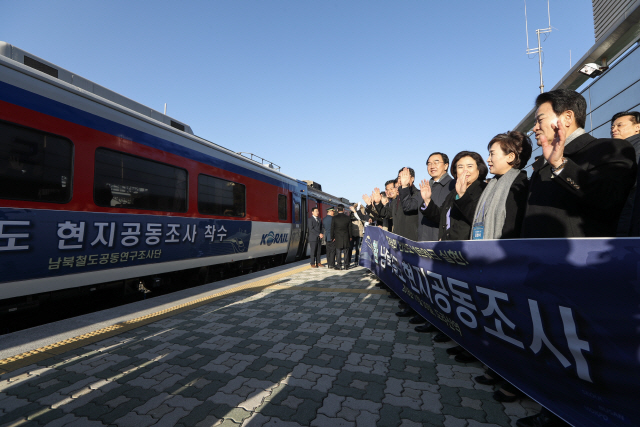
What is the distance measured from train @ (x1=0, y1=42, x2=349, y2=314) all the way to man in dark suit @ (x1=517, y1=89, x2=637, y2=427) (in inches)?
191

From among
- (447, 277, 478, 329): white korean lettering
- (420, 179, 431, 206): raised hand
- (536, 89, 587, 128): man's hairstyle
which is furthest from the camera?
(420, 179, 431, 206): raised hand

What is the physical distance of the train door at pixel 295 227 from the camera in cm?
1055

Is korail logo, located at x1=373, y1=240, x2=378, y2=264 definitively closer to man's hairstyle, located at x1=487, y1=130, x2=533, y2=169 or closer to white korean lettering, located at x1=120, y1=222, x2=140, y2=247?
man's hairstyle, located at x1=487, y1=130, x2=533, y2=169

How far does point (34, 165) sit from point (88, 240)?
3.53 feet

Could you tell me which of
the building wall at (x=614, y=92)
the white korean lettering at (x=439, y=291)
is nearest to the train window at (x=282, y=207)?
the white korean lettering at (x=439, y=291)

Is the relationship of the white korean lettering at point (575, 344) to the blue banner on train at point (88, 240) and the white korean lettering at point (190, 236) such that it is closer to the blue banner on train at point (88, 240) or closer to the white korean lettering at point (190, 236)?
the blue banner on train at point (88, 240)

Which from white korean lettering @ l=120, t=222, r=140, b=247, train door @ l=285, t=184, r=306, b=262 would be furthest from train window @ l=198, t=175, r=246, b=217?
train door @ l=285, t=184, r=306, b=262

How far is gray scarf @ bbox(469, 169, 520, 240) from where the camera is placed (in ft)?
7.99

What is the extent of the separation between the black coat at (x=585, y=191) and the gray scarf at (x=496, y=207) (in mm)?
351

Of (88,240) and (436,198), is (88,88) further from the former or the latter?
(436,198)

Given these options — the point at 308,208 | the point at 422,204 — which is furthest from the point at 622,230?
the point at 308,208

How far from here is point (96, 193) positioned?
169 inches

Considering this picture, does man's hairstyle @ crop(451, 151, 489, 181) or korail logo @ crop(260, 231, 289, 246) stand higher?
man's hairstyle @ crop(451, 151, 489, 181)

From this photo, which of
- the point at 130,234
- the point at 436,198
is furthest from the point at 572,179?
the point at 130,234
